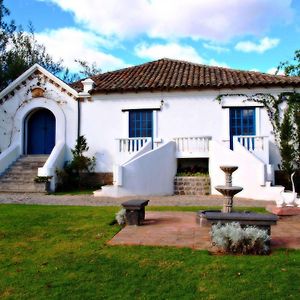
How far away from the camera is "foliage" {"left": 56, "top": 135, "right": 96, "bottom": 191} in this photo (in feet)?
56.1

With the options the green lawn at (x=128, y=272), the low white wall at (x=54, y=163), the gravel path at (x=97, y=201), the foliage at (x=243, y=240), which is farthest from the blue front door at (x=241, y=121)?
the foliage at (x=243, y=240)

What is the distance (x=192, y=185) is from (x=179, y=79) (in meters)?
5.63

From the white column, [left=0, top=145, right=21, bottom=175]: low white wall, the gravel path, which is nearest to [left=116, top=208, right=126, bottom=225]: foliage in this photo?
the gravel path

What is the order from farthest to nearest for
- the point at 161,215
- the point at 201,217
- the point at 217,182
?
the point at 217,182, the point at 161,215, the point at 201,217

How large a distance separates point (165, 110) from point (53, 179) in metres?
6.14

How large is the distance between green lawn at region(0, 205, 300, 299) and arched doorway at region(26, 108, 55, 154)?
1229 cm

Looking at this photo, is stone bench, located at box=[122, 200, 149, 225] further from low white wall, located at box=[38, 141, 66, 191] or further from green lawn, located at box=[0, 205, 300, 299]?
low white wall, located at box=[38, 141, 66, 191]

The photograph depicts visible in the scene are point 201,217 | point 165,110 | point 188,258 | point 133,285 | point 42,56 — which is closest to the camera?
point 133,285

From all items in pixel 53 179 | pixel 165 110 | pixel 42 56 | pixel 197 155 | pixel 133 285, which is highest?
pixel 42 56

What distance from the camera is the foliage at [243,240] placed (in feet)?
19.6

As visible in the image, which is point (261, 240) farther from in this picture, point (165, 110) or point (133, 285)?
point (165, 110)

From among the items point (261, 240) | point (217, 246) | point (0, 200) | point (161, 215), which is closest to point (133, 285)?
point (217, 246)

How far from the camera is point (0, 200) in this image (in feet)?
42.3

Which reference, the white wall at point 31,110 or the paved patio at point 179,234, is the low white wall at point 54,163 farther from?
the paved patio at point 179,234
